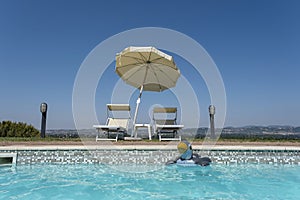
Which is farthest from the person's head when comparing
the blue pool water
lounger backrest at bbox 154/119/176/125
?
lounger backrest at bbox 154/119/176/125

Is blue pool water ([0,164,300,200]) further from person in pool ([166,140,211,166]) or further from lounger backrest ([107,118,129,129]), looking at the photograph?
lounger backrest ([107,118,129,129])

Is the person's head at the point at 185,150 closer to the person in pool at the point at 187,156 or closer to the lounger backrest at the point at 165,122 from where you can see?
the person in pool at the point at 187,156

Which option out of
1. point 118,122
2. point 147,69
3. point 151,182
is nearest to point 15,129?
point 118,122

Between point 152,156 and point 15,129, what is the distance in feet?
23.5

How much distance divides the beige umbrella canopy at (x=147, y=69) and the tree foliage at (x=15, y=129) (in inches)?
195

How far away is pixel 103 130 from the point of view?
7.49m

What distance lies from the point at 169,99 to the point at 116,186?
7004 millimetres

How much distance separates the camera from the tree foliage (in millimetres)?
9227

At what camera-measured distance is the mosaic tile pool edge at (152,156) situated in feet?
16.4

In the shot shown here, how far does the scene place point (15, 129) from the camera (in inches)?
373

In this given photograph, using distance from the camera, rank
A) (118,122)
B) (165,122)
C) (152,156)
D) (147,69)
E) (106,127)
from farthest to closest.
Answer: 1. (147,69)
2. (165,122)
3. (118,122)
4. (106,127)
5. (152,156)

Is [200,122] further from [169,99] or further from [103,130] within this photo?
[103,130]

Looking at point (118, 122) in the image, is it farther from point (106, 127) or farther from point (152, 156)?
point (152, 156)

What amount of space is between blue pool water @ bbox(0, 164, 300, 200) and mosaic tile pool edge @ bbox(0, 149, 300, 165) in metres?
0.21
